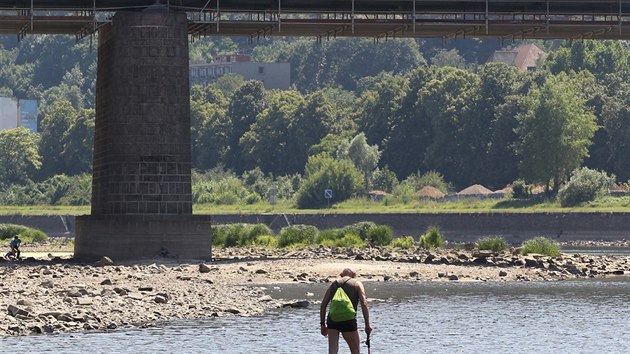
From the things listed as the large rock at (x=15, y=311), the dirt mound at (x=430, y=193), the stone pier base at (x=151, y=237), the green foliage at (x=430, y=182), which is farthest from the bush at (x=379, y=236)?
the green foliage at (x=430, y=182)

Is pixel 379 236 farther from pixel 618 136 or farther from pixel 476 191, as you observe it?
pixel 618 136

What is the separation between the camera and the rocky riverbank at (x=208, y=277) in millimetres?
48500

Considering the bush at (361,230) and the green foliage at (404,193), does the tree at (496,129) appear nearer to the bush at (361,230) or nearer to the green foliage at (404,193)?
the green foliage at (404,193)

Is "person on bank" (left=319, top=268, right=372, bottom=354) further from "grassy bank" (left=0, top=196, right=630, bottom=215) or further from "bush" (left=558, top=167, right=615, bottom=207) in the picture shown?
"bush" (left=558, top=167, right=615, bottom=207)

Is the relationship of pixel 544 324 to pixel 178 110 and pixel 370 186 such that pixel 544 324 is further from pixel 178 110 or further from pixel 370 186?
pixel 370 186

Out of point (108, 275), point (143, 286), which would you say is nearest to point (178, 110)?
point (108, 275)

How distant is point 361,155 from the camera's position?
595 feet

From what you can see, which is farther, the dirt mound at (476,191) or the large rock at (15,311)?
the dirt mound at (476,191)

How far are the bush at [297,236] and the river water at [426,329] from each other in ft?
101

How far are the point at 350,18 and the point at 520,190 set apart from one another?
83569 mm

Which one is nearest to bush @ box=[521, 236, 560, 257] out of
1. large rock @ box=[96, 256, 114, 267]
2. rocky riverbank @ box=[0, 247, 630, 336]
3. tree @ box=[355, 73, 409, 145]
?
rocky riverbank @ box=[0, 247, 630, 336]

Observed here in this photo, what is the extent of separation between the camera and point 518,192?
6309 inches

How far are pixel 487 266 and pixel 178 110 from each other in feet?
46.9

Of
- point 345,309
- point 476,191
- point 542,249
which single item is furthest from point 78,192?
point 345,309
